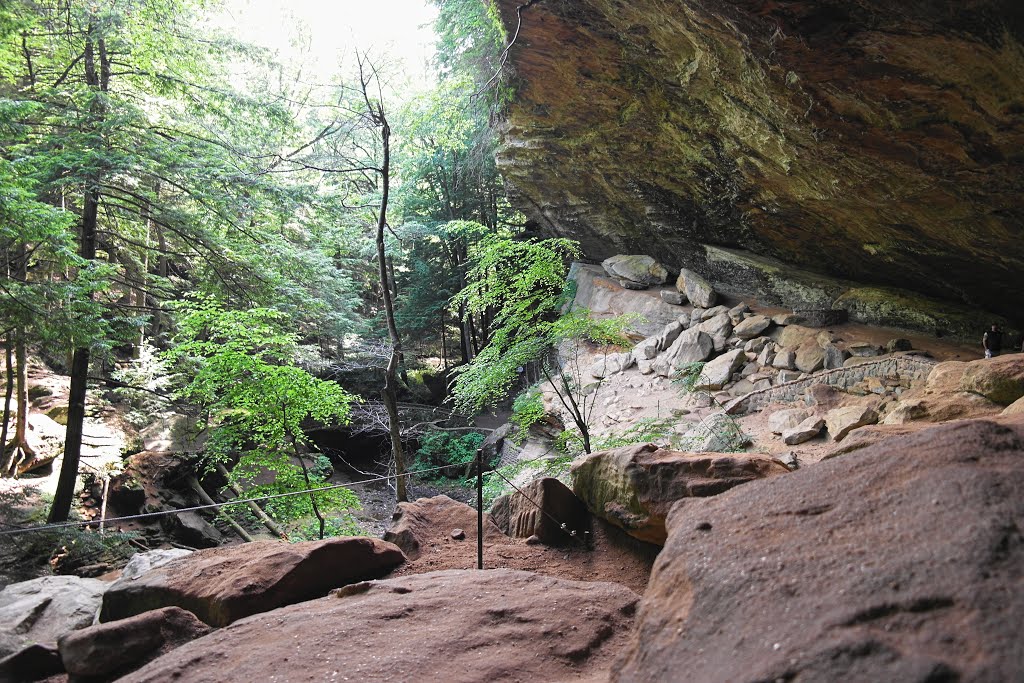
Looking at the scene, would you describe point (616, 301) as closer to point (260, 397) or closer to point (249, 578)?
point (260, 397)

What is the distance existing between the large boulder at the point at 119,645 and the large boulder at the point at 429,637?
1.67 ft

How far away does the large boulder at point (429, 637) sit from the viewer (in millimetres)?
2758

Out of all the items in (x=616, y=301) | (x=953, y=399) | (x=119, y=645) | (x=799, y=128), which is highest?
(x=799, y=128)

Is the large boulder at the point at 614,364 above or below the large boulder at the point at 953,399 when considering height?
above

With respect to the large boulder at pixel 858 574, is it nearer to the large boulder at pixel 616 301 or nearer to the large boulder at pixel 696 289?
the large boulder at pixel 616 301

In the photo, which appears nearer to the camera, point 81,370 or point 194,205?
point 81,370

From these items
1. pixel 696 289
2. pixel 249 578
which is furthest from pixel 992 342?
pixel 249 578

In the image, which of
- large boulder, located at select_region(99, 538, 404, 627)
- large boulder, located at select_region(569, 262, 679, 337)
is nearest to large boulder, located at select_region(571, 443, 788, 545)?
large boulder, located at select_region(99, 538, 404, 627)

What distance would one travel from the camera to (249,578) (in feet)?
13.3

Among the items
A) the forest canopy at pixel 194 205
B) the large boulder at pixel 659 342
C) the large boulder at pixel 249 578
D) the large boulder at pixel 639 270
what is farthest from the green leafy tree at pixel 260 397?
the large boulder at pixel 639 270

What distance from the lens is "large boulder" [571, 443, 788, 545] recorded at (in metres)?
4.33

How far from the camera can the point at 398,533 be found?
17.4 feet

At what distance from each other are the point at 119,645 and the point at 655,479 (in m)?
3.61

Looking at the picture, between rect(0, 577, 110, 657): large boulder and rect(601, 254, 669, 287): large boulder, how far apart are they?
448 inches
